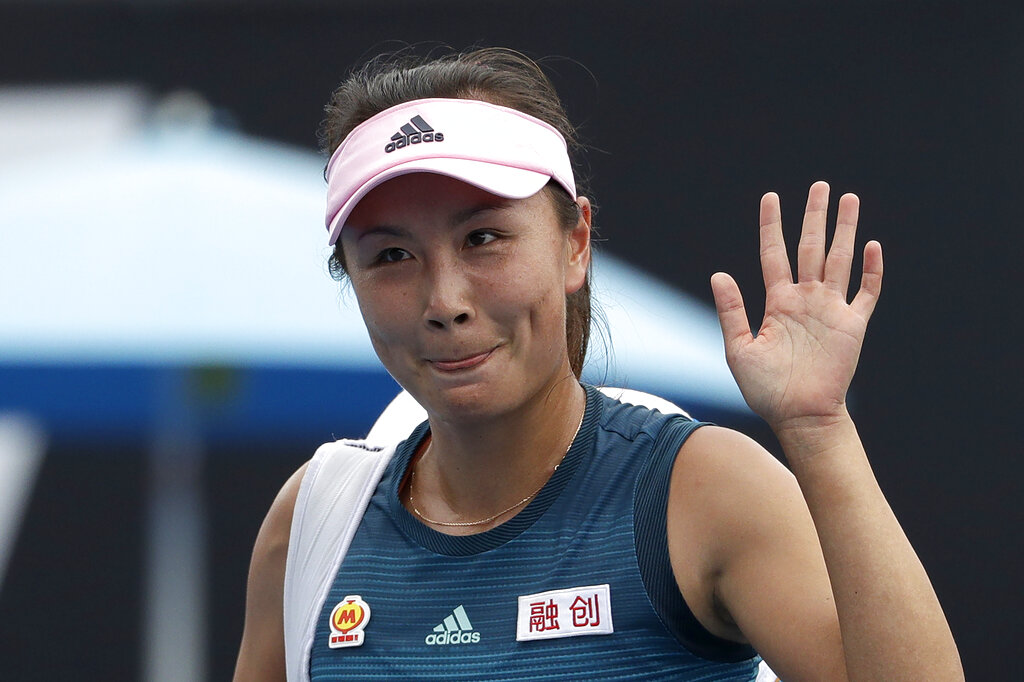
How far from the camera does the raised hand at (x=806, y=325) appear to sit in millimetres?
1453

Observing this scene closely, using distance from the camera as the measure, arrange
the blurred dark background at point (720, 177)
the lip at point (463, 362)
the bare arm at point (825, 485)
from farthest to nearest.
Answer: the blurred dark background at point (720, 177), the lip at point (463, 362), the bare arm at point (825, 485)

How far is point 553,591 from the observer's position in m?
1.66

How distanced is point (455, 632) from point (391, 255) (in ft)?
1.73

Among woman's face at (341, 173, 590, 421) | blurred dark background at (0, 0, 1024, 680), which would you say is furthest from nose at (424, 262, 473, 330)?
blurred dark background at (0, 0, 1024, 680)

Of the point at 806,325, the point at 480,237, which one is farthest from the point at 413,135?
the point at 806,325

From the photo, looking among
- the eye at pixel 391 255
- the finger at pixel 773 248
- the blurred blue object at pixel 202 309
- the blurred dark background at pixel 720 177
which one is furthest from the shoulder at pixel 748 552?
the blurred dark background at pixel 720 177

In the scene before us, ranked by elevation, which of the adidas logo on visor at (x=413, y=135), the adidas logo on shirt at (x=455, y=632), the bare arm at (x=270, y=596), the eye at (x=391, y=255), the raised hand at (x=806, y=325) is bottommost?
the adidas logo on shirt at (x=455, y=632)

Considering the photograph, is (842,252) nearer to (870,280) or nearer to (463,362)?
(870,280)

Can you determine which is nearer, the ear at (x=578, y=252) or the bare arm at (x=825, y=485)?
the bare arm at (x=825, y=485)

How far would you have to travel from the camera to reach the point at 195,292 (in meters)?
3.77

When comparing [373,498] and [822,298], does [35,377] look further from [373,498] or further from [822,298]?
[822,298]

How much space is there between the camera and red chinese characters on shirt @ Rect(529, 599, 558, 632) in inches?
64.6

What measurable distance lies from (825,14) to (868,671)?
2.97m

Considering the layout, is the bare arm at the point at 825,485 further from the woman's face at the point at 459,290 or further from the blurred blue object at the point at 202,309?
the blurred blue object at the point at 202,309
